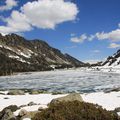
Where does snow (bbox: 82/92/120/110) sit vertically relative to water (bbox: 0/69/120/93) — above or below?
below

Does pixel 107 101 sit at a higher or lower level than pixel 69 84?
lower

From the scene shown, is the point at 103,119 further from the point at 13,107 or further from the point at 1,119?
the point at 13,107

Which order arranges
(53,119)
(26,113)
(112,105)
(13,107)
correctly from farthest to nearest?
(112,105), (13,107), (26,113), (53,119)

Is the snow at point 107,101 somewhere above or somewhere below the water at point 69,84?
below

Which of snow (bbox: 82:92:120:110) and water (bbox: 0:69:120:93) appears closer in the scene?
snow (bbox: 82:92:120:110)

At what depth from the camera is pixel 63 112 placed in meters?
14.2

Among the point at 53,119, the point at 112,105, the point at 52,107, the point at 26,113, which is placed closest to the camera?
the point at 53,119

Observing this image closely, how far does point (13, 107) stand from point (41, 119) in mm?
9952

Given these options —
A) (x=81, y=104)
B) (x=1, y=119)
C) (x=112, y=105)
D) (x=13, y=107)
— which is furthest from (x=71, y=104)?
(x=112, y=105)

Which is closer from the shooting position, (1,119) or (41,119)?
(41,119)

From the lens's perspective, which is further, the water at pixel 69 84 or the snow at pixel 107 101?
the water at pixel 69 84

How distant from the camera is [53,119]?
13500mm

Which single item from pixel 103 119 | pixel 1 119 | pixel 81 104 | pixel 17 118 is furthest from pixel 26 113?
pixel 103 119

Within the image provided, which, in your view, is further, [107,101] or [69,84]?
[69,84]
